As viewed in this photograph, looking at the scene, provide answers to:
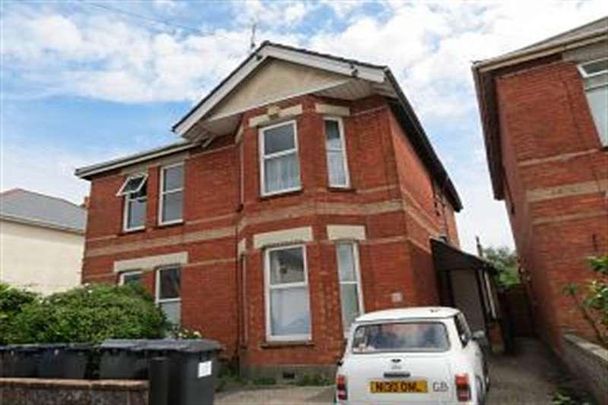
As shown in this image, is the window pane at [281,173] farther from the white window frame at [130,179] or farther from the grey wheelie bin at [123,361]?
the grey wheelie bin at [123,361]

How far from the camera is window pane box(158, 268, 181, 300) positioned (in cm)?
1501

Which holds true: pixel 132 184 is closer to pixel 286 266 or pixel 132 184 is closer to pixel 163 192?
pixel 163 192

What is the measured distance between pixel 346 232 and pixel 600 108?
20.2 ft

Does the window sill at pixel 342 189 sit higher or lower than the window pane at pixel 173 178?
lower

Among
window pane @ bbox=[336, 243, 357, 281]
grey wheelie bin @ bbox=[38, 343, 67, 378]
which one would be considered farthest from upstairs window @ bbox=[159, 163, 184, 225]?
grey wheelie bin @ bbox=[38, 343, 67, 378]

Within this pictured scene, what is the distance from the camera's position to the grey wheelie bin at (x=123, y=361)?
7.08 metres

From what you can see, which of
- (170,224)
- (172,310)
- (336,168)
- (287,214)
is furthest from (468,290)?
(170,224)

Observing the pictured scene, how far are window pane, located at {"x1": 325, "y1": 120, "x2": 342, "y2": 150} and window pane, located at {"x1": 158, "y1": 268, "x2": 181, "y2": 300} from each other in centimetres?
611

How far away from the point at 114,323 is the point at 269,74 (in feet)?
24.7

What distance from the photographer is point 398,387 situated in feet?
21.2

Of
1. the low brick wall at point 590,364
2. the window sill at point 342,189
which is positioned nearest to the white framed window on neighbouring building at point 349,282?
the window sill at point 342,189

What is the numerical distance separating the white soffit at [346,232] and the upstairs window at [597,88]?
5594 mm

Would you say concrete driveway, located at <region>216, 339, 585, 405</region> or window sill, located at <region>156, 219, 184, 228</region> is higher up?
window sill, located at <region>156, 219, 184, 228</region>

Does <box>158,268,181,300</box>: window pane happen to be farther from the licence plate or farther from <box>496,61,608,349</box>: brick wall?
<box>496,61,608,349</box>: brick wall
